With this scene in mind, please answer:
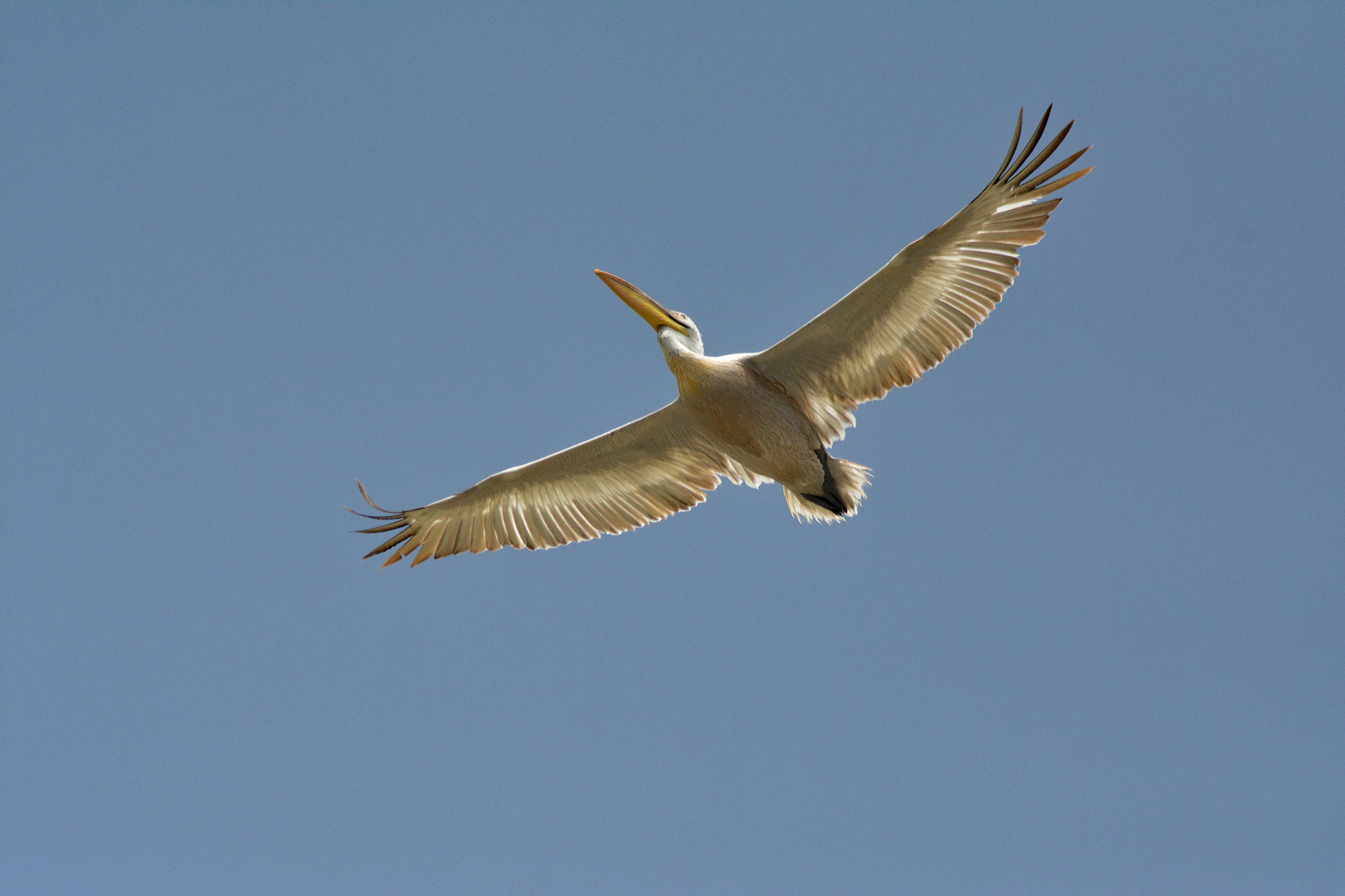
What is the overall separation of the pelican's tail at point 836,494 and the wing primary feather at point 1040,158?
2.64 metres

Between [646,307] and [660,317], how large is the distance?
15 centimetres

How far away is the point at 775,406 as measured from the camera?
9.19 m

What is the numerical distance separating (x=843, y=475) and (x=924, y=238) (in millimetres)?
2101

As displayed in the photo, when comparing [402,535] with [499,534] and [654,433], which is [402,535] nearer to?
[499,534]

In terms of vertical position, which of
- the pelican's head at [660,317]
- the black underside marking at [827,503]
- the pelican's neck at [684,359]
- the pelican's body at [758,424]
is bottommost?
the black underside marking at [827,503]

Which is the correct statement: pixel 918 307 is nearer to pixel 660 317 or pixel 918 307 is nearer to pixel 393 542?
pixel 660 317

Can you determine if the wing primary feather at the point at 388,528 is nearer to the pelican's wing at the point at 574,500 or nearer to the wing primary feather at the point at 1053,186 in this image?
the pelican's wing at the point at 574,500

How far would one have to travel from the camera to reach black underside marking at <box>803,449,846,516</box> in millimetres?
9375

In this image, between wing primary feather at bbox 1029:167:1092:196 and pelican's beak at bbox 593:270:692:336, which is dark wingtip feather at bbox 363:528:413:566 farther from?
wing primary feather at bbox 1029:167:1092:196

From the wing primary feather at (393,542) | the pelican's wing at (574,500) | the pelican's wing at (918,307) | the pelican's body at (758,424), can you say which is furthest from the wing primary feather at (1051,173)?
the wing primary feather at (393,542)

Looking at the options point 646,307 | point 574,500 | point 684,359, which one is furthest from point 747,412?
point 574,500

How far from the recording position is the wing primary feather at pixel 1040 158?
8.46 m

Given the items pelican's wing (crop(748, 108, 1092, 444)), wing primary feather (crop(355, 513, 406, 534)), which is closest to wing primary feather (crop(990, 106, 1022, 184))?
pelican's wing (crop(748, 108, 1092, 444))

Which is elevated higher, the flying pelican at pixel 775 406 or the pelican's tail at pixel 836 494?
the flying pelican at pixel 775 406
